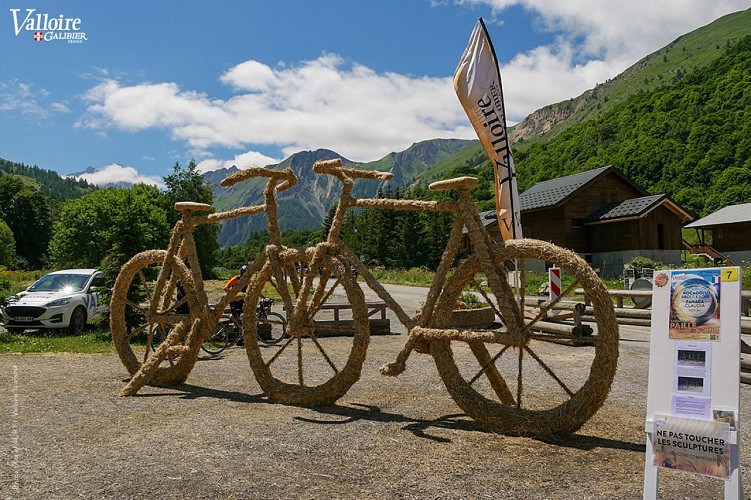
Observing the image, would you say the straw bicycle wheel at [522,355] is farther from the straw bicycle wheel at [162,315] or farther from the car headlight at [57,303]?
the car headlight at [57,303]

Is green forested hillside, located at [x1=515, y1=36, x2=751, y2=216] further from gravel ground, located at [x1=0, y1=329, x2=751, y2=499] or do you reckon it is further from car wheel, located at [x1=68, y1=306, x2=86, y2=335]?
gravel ground, located at [x1=0, y1=329, x2=751, y2=499]

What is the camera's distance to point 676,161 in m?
63.6

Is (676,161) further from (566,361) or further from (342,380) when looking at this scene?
(342,380)

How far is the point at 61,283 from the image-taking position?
15289 millimetres

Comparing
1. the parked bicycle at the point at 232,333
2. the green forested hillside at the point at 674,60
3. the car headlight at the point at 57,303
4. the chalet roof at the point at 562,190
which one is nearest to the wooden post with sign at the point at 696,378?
the parked bicycle at the point at 232,333

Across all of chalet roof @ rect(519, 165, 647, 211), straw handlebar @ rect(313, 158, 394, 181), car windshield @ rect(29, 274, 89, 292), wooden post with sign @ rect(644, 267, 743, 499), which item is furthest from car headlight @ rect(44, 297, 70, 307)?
chalet roof @ rect(519, 165, 647, 211)

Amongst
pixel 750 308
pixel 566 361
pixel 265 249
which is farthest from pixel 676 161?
pixel 265 249

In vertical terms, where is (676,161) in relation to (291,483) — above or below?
above

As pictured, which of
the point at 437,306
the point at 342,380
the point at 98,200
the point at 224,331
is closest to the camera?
the point at 437,306

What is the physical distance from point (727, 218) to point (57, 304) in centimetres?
3730

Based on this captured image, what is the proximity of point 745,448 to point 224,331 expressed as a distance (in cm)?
1017

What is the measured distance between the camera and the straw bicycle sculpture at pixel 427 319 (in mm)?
5125

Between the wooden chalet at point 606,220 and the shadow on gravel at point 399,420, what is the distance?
28.6 m

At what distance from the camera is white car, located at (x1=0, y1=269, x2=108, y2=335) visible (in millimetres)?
13945
